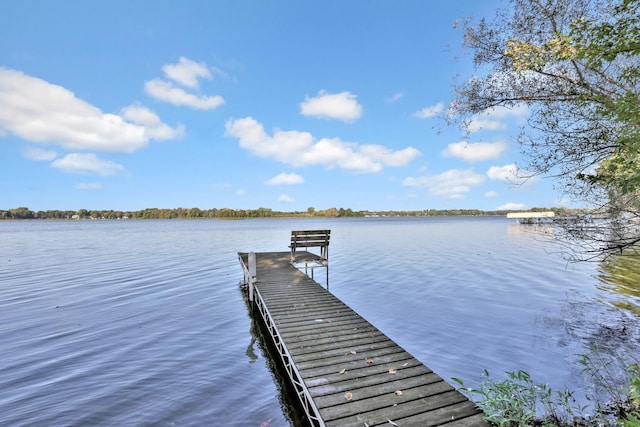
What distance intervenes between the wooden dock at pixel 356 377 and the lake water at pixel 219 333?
3.48 feet

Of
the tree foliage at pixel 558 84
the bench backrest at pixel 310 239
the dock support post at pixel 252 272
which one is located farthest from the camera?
the bench backrest at pixel 310 239

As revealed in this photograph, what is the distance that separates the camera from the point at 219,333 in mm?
9000

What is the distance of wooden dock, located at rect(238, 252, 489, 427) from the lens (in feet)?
12.4

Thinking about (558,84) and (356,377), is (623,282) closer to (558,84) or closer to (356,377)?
(558,84)

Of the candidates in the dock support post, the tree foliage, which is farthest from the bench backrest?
the tree foliage

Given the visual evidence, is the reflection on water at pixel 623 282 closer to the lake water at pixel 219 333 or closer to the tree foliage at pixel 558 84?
the lake water at pixel 219 333

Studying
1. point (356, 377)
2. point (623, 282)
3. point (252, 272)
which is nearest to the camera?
point (356, 377)

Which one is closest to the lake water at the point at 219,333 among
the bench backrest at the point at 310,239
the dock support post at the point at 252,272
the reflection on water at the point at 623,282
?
the reflection on water at the point at 623,282

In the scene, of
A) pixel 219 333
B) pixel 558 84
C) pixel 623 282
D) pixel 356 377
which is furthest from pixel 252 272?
pixel 623 282

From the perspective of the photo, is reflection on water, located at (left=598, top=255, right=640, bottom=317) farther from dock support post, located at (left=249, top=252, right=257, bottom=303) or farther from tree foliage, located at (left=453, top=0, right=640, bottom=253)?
dock support post, located at (left=249, top=252, right=257, bottom=303)

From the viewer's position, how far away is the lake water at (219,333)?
5.66 meters

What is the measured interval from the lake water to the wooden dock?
3.48ft

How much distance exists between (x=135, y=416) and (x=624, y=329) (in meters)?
12.1

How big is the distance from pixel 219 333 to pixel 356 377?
18.6 feet
